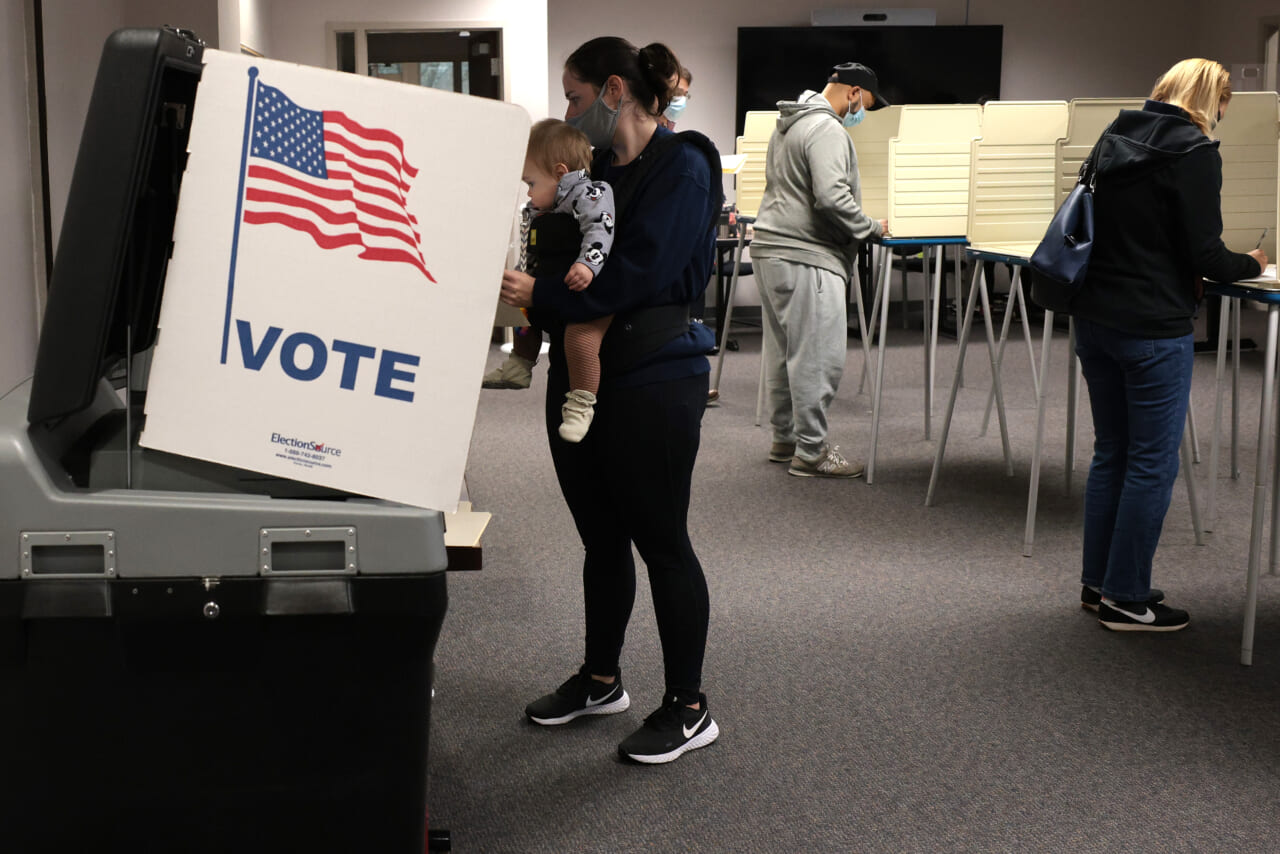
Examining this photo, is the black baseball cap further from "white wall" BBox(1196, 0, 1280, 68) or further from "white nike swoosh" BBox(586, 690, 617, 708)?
"white wall" BBox(1196, 0, 1280, 68)

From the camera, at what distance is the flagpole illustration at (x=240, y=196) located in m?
1.28

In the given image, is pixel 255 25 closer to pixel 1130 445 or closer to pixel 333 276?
pixel 1130 445

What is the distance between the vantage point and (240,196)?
1.29 m

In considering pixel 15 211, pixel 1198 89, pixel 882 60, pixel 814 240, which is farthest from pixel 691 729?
pixel 882 60

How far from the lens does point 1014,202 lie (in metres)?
4.18

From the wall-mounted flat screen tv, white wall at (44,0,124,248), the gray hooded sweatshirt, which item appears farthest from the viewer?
the wall-mounted flat screen tv

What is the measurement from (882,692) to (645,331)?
1.11 meters

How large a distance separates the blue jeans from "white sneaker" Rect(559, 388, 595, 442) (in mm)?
1487

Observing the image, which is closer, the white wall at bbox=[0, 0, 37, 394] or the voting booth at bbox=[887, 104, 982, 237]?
the white wall at bbox=[0, 0, 37, 394]

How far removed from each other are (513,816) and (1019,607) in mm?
1665

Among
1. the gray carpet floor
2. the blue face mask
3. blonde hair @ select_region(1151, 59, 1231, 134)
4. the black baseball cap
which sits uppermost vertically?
the black baseball cap

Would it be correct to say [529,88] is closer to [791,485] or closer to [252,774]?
[791,485]

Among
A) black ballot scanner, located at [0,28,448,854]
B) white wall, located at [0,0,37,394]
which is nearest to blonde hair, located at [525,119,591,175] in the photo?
black ballot scanner, located at [0,28,448,854]

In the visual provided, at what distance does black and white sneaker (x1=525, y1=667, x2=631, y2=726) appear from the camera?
2.58m
